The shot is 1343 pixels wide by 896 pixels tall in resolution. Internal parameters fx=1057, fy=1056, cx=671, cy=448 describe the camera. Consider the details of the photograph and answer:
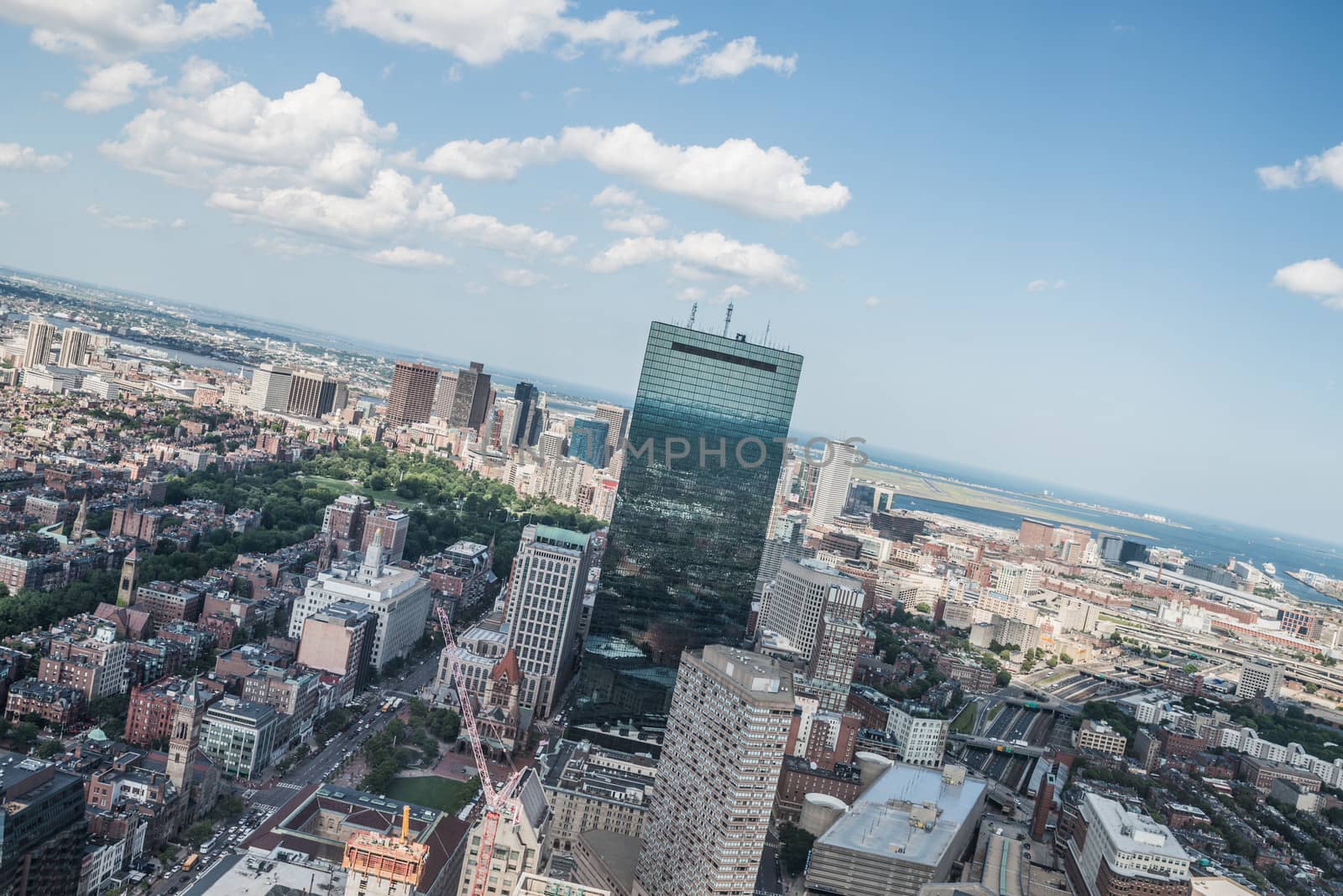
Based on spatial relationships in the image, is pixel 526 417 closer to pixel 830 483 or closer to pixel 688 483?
pixel 830 483

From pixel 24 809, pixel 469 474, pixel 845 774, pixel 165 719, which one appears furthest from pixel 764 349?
pixel 469 474

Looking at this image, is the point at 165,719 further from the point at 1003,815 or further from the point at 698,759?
the point at 1003,815

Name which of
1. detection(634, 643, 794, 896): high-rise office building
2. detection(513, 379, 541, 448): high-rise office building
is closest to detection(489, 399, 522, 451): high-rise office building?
detection(513, 379, 541, 448): high-rise office building

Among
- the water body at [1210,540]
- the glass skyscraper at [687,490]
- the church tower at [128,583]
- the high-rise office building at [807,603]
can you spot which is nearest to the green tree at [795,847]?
the glass skyscraper at [687,490]

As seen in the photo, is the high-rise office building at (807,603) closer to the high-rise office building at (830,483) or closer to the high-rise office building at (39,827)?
the high-rise office building at (39,827)

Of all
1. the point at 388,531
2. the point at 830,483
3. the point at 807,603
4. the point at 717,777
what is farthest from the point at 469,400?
the point at 717,777

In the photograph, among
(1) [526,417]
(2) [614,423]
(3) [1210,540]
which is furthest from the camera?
(3) [1210,540]
